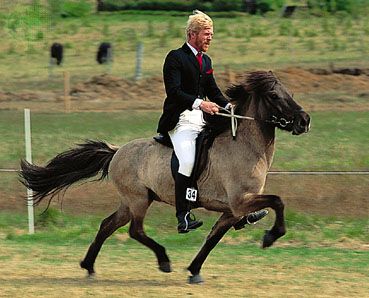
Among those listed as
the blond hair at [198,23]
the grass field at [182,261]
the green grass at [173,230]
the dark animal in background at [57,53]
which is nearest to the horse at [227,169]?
the grass field at [182,261]

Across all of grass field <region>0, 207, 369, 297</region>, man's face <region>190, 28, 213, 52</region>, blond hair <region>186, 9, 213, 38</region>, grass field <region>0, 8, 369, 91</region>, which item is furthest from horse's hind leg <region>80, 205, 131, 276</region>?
grass field <region>0, 8, 369, 91</region>

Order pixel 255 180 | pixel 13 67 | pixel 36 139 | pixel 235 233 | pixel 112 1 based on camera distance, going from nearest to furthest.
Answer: pixel 255 180
pixel 235 233
pixel 36 139
pixel 13 67
pixel 112 1

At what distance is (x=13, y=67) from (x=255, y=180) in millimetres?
25149

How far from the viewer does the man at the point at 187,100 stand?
33.2 ft

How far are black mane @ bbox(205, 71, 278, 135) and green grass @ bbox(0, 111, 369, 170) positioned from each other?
872cm

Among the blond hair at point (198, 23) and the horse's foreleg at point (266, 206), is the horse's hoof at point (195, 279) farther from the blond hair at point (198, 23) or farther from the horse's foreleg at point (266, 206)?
the blond hair at point (198, 23)

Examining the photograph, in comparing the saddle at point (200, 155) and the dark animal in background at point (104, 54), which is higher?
the saddle at point (200, 155)

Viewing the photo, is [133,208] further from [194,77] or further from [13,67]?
[13,67]

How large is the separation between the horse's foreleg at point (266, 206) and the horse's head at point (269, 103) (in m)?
0.66

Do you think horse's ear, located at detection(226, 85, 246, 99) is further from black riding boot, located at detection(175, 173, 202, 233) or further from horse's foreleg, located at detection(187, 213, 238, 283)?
horse's foreleg, located at detection(187, 213, 238, 283)

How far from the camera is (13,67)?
3422 centimetres

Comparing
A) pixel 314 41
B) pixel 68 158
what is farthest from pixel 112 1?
pixel 68 158

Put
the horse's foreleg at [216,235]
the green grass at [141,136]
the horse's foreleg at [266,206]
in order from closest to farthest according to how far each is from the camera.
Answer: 1. the horse's foreleg at [266,206]
2. the horse's foreleg at [216,235]
3. the green grass at [141,136]

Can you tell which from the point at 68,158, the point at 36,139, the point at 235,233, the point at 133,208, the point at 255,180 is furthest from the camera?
the point at 36,139
